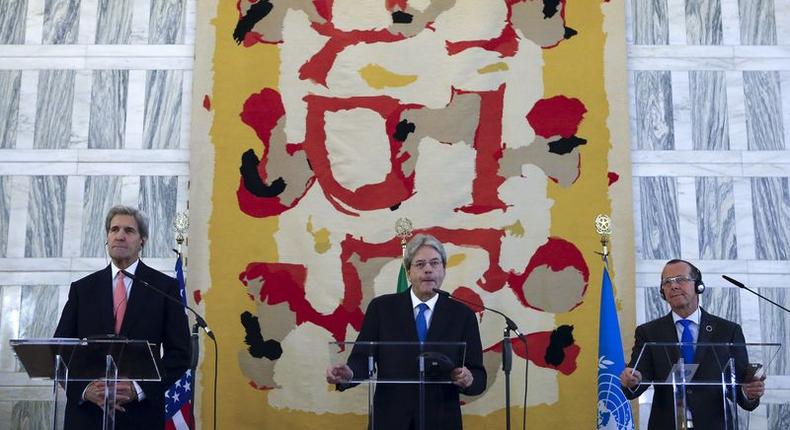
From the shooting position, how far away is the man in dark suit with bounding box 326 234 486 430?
4.36 meters

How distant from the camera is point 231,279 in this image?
6.36 metres

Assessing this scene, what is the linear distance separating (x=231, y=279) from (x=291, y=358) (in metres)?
0.63

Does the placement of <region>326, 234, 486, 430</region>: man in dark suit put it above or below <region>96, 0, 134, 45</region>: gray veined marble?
below

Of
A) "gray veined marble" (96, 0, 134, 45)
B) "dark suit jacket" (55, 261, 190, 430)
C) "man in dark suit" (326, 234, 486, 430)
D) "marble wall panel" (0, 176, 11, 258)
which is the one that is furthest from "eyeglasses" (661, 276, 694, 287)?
"marble wall panel" (0, 176, 11, 258)

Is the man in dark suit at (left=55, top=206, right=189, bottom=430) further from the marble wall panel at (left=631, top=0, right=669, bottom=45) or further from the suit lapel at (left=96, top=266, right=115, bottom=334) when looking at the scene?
the marble wall panel at (left=631, top=0, right=669, bottom=45)

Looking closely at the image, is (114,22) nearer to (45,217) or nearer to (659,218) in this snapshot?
(45,217)

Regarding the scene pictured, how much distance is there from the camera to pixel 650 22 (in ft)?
22.4

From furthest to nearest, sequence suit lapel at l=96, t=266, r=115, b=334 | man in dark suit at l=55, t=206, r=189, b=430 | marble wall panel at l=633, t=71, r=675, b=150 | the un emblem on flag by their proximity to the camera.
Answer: marble wall panel at l=633, t=71, r=675, b=150
the un emblem on flag
suit lapel at l=96, t=266, r=115, b=334
man in dark suit at l=55, t=206, r=189, b=430

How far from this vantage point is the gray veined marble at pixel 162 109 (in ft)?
21.8

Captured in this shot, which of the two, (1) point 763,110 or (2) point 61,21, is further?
(2) point 61,21

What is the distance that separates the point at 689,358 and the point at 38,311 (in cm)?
407

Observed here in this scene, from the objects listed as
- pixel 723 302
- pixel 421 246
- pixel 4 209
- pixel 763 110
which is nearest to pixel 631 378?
pixel 421 246

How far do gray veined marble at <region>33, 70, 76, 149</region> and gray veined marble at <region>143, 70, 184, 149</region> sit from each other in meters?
0.52

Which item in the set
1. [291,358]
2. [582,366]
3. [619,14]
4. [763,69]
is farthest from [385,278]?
[763,69]
